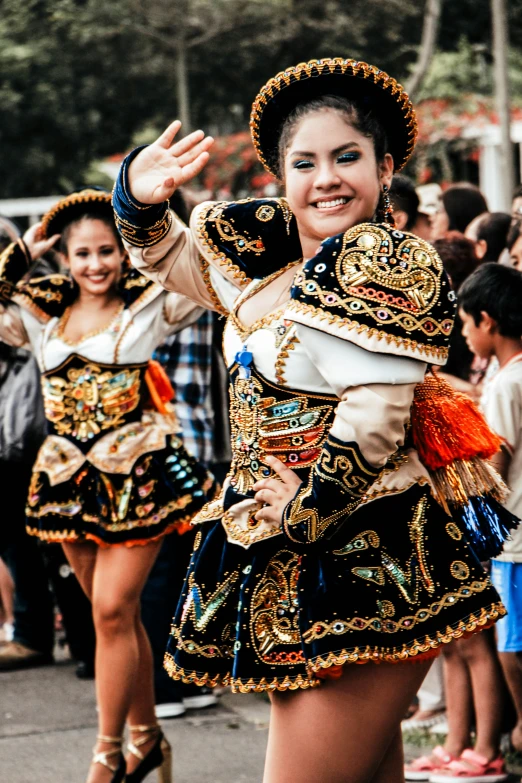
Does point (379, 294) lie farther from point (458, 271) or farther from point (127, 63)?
point (127, 63)

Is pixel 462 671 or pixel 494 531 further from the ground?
pixel 494 531

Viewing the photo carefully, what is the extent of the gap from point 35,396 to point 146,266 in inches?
135

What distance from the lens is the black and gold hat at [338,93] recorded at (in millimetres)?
2590

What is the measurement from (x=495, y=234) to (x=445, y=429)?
10.0 feet

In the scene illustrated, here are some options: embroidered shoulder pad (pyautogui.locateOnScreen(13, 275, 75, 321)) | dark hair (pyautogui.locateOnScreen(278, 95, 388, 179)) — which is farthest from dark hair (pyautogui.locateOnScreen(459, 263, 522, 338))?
dark hair (pyautogui.locateOnScreen(278, 95, 388, 179))

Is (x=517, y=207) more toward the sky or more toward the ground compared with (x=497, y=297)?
more toward the sky

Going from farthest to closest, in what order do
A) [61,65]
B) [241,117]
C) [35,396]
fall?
[241,117] < [61,65] < [35,396]

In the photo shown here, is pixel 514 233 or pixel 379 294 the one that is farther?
pixel 514 233

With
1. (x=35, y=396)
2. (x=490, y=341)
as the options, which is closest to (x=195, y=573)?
(x=490, y=341)

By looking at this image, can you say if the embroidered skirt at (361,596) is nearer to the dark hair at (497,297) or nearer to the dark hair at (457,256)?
the dark hair at (497,297)

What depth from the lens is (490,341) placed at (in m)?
4.35

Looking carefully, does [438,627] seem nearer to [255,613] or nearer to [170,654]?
[255,613]

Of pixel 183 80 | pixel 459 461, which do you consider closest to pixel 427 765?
pixel 459 461

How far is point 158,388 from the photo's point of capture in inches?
183
